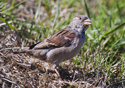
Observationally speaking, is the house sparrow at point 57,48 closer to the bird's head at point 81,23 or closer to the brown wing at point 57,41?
the brown wing at point 57,41

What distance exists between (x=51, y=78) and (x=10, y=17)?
1.57 meters

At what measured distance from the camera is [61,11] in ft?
16.7

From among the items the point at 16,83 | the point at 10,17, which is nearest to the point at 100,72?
the point at 16,83

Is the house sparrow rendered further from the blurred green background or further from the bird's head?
the blurred green background

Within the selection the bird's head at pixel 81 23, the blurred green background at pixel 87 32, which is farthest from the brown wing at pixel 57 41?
the blurred green background at pixel 87 32

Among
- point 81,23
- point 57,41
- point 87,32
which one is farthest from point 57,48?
point 87,32

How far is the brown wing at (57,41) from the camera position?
119 inches

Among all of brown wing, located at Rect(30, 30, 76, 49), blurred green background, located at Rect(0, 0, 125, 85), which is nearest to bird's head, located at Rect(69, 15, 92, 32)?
brown wing, located at Rect(30, 30, 76, 49)

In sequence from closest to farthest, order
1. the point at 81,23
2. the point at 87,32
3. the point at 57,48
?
the point at 57,48 < the point at 81,23 < the point at 87,32

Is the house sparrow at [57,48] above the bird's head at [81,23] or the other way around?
the other way around

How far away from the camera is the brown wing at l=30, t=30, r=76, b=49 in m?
3.02

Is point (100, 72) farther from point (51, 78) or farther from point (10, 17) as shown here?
point (10, 17)

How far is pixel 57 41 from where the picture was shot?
121 inches

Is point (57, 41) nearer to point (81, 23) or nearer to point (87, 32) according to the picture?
point (81, 23)
